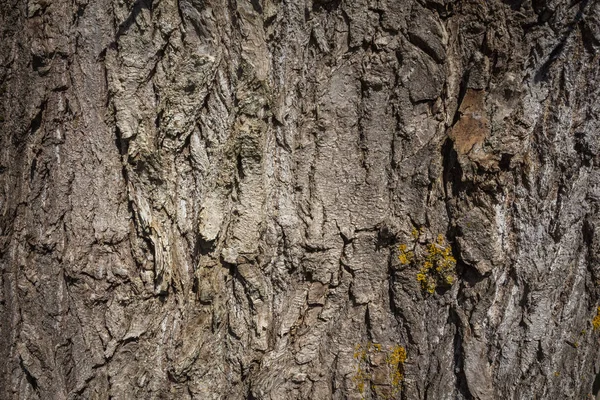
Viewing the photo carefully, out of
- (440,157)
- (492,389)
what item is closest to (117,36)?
(440,157)

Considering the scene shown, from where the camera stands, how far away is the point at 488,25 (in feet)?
4.93

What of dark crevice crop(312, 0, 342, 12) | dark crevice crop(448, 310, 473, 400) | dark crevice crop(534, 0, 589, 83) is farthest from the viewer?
dark crevice crop(448, 310, 473, 400)

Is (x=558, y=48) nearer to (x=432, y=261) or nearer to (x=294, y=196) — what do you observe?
(x=432, y=261)

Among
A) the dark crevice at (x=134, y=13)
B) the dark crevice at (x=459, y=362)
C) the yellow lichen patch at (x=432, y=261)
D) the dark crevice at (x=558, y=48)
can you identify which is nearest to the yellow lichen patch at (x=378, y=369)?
the dark crevice at (x=459, y=362)

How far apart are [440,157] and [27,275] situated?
1.60m

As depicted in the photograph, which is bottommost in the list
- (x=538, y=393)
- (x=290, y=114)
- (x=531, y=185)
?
(x=538, y=393)

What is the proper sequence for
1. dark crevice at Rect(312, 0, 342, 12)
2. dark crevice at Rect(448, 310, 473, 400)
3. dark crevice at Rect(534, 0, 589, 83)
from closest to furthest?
dark crevice at Rect(534, 0, 589, 83), dark crevice at Rect(312, 0, 342, 12), dark crevice at Rect(448, 310, 473, 400)

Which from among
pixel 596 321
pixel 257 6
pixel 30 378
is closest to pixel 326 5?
pixel 257 6

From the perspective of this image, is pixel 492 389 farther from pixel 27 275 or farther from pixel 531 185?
pixel 27 275

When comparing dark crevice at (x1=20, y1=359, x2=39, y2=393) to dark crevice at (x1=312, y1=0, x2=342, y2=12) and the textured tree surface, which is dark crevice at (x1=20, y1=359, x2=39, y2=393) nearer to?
the textured tree surface

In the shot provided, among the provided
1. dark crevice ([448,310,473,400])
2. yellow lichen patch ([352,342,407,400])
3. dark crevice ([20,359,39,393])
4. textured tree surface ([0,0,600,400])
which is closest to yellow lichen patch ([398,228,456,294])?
textured tree surface ([0,0,600,400])

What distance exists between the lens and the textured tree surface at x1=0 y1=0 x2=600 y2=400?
1.50 metres

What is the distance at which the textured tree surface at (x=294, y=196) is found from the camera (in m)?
1.50

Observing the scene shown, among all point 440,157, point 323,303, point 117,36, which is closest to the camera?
point 117,36
